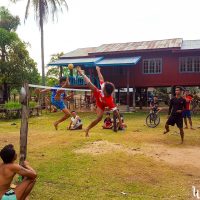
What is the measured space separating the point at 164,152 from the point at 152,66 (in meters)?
18.5

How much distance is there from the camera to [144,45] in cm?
2878

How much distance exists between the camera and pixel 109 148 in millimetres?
10039

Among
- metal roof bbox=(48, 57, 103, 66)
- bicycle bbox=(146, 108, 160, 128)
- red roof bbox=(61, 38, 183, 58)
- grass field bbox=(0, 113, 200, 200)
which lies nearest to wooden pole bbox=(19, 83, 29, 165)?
grass field bbox=(0, 113, 200, 200)

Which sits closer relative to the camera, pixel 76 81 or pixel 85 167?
pixel 85 167

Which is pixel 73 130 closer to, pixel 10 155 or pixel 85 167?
pixel 85 167

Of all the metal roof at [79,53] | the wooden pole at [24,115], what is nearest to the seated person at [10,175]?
the wooden pole at [24,115]

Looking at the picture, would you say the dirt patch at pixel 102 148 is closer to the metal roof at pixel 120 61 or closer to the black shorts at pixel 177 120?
the black shorts at pixel 177 120

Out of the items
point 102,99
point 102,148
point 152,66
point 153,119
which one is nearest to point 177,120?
point 102,148

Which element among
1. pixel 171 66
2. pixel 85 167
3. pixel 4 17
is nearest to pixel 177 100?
pixel 85 167

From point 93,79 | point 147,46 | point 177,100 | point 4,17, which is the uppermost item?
point 4,17

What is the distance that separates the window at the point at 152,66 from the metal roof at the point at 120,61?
115cm

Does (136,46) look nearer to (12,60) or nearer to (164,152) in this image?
(12,60)

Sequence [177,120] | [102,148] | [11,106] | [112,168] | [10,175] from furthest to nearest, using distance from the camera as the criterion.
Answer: [11,106] < [177,120] < [102,148] < [112,168] < [10,175]

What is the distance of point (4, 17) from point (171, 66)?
18254mm
